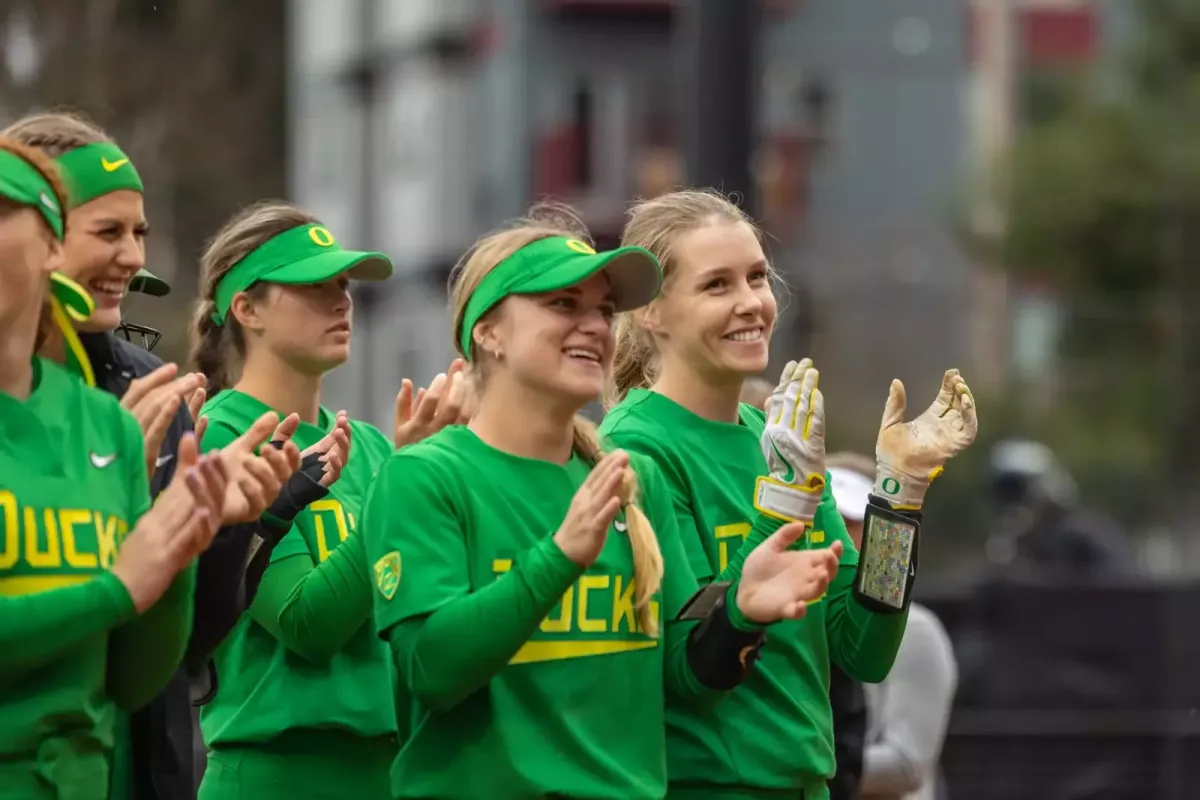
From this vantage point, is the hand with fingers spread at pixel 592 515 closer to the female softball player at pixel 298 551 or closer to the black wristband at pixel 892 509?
the female softball player at pixel 298 551

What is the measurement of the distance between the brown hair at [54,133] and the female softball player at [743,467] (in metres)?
1.15

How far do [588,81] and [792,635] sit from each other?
94.2 ft

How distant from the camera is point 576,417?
452 centimetres

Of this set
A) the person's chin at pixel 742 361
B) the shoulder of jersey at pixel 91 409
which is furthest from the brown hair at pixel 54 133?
the person's chin at pixel 742 361

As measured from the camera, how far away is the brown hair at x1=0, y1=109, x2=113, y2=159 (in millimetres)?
4547

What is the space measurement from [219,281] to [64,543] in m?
1.91

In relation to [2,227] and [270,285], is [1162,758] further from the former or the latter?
[2,227]

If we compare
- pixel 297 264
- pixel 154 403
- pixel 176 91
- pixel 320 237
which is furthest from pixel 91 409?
pixel 176 91

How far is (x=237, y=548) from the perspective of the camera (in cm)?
426

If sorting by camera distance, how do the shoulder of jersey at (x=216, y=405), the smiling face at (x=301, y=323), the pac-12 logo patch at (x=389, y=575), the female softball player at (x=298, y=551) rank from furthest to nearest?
1. the smiling face at (x=301, y=323)
2. the shoulder of jersey at (x=216, y=405)
3. the female softball player at (x=298, y=551)
4. the pac-12 logo patch at (x=389, y=575)

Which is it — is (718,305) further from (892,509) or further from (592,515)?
(592,515)

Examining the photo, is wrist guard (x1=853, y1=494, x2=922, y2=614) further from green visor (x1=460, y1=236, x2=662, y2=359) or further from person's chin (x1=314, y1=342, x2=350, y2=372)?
person's chin (x1=314, y1=342, x2=350, y2=372)

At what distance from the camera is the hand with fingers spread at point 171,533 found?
3.64m

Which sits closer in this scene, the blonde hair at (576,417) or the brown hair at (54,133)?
the blonde hair at (576,417)
